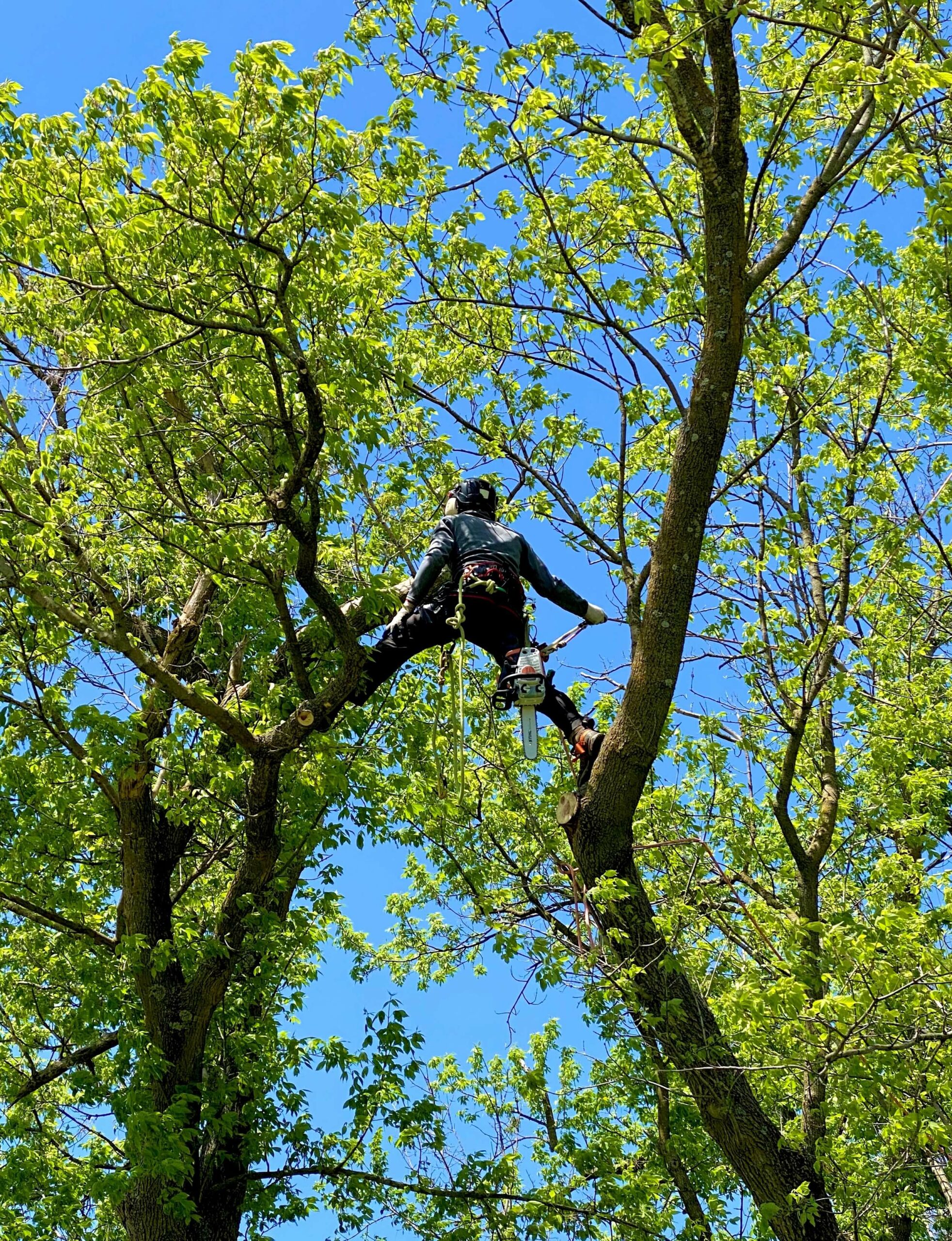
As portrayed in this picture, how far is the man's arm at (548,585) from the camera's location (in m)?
7.92

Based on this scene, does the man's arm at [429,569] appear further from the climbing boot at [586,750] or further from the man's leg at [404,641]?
the climbing boot at [586,750]

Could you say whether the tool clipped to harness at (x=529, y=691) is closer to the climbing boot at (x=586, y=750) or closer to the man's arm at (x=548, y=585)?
the climbing boot at (x=586, y=750)

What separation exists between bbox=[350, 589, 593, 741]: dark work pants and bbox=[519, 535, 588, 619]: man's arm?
525 mm

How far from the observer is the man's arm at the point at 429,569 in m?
7.37

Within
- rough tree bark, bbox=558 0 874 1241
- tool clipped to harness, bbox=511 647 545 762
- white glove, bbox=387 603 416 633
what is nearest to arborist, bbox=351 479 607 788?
white glove, bbox=387 603 416 633

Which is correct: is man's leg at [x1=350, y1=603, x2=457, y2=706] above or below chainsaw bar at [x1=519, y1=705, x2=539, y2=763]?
above

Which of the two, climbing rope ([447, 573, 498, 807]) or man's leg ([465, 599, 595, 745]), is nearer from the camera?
climbing rope ([447, 573, 498, 807])

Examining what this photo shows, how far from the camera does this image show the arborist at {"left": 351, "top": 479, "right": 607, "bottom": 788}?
23.8ft

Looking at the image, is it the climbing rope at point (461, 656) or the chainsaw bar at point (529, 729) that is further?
the chainsaw bar at point (529, 729)

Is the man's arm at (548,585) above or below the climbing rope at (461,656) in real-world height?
above

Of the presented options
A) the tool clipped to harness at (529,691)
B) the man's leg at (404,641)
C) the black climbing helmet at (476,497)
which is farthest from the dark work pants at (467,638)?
the black climbing helmet at (476,497)

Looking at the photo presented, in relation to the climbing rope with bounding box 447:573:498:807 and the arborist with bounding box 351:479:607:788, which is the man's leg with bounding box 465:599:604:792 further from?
the climbing rope with bounding box 447:573:498:807

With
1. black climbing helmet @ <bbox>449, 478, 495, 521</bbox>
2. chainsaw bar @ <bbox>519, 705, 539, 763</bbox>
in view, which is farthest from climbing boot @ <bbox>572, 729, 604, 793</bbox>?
black climbing helmet @ <bbox>449, 478, 495, 521</bbox>

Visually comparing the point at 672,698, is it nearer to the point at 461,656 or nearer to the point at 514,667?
the point at 514,667
